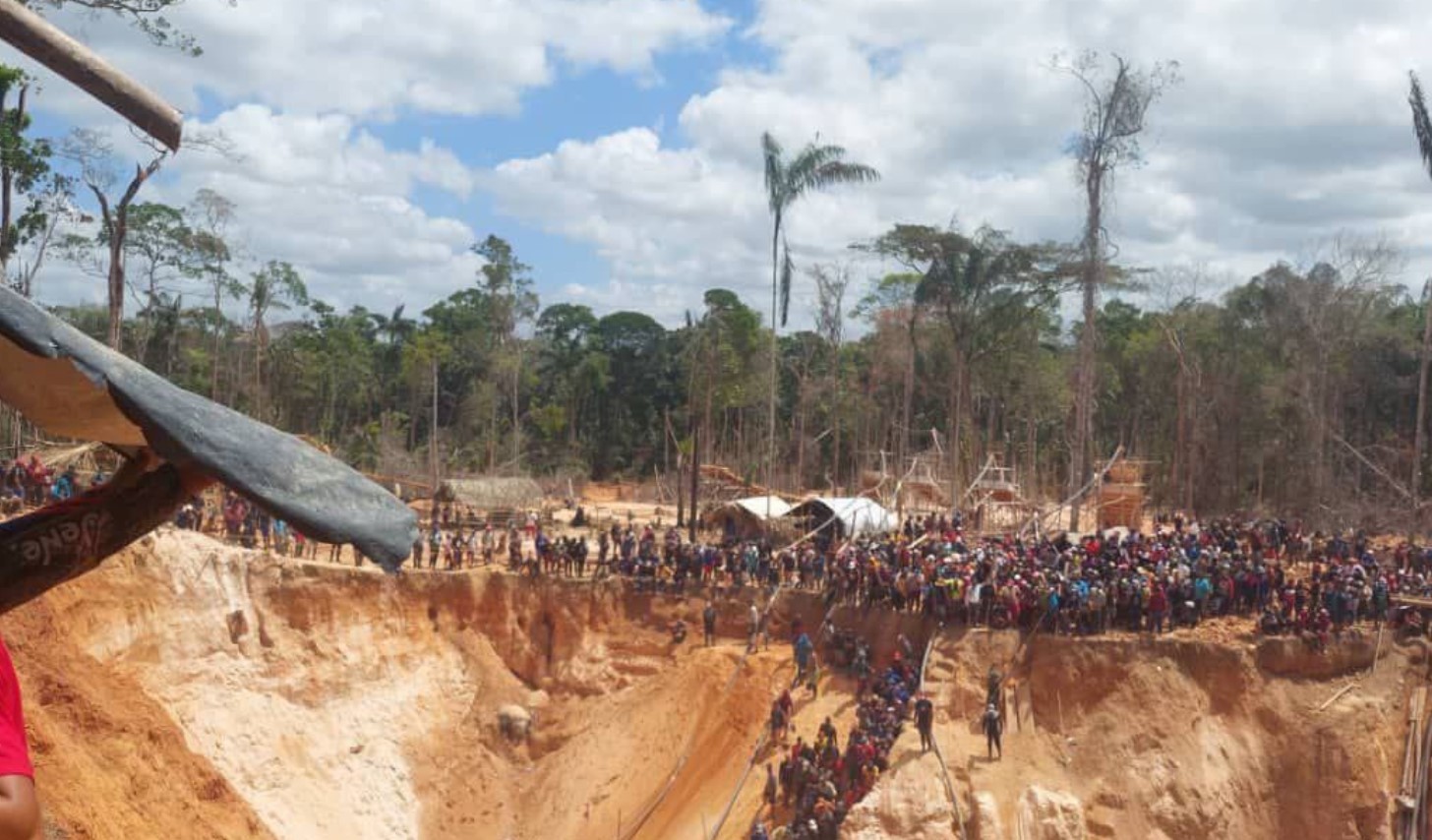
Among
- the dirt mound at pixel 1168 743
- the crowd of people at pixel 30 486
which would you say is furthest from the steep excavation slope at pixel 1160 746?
the crowd of people at pixel 30 486

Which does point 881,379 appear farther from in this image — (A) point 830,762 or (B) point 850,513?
(A) point 830,762

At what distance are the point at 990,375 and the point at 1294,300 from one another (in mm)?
11344

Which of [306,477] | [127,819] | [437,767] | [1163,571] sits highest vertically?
[306,477]

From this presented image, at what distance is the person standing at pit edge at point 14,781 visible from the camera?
225 centimetres

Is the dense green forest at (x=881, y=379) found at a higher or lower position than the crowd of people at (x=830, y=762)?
higher

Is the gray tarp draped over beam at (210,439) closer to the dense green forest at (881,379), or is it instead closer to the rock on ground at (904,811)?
the rock on ground at (904,811)

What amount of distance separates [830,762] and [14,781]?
772 inches

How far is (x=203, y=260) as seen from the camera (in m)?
42.2

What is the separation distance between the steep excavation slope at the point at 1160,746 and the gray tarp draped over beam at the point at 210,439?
19100mm

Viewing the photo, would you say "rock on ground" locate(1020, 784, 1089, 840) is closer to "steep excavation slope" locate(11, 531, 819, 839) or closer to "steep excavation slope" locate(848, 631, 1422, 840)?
"steep excavation slope" locate(848, 631, 1422, 840)

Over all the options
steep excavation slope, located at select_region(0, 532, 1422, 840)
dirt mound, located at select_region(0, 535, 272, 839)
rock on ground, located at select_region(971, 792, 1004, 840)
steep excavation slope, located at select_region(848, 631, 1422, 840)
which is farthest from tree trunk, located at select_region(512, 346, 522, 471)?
dirt mound, located at select_region(0, 535, 272, 839)

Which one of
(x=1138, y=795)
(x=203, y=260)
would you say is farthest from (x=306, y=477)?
(x=203, y=260)

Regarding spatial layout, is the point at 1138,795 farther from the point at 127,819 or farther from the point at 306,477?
the point at 306,477

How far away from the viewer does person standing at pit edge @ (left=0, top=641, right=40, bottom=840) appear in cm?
225
